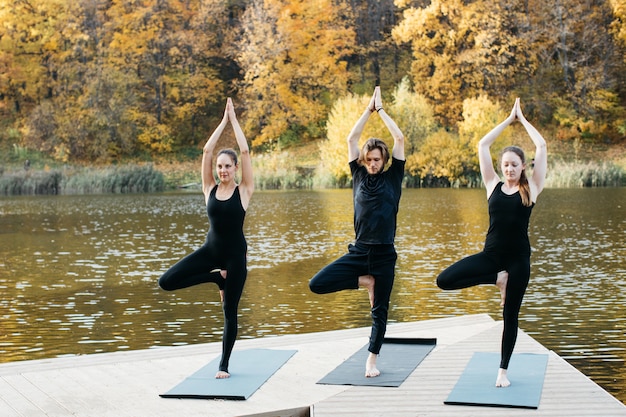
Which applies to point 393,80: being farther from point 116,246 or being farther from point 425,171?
point 116,246

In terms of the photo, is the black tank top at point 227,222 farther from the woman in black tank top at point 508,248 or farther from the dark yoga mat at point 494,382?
the dark yoga mat at point 494,382

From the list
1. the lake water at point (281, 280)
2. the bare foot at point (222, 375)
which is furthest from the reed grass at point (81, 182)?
the bare foot at point (222, 375)

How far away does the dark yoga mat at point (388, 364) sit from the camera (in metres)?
7.01

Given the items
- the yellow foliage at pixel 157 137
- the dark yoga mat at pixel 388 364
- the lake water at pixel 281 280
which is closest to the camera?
the dark yoga mat at pixel 388 364

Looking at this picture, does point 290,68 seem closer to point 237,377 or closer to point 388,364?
point 388,364

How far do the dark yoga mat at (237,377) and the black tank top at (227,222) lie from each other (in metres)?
0.99

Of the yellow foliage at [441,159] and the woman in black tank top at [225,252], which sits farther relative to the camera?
the yellow foliage at [441,159]

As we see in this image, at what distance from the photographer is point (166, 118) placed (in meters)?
54.2

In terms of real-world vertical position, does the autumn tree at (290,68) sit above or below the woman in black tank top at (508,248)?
above

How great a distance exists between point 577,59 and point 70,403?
45.8 m

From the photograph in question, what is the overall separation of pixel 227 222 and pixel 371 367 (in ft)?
5.11

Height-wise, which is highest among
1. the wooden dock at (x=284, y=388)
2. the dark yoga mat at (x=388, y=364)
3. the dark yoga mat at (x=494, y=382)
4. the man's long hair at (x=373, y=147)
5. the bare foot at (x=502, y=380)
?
the man's long hair at (x=373, y=147)

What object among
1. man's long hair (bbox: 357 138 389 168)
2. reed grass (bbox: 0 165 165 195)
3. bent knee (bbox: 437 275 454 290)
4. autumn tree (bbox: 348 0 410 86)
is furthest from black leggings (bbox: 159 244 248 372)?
autumn tree (bbox: 348 0 410 86)

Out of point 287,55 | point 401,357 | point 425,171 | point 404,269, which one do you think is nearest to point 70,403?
point 401,357
